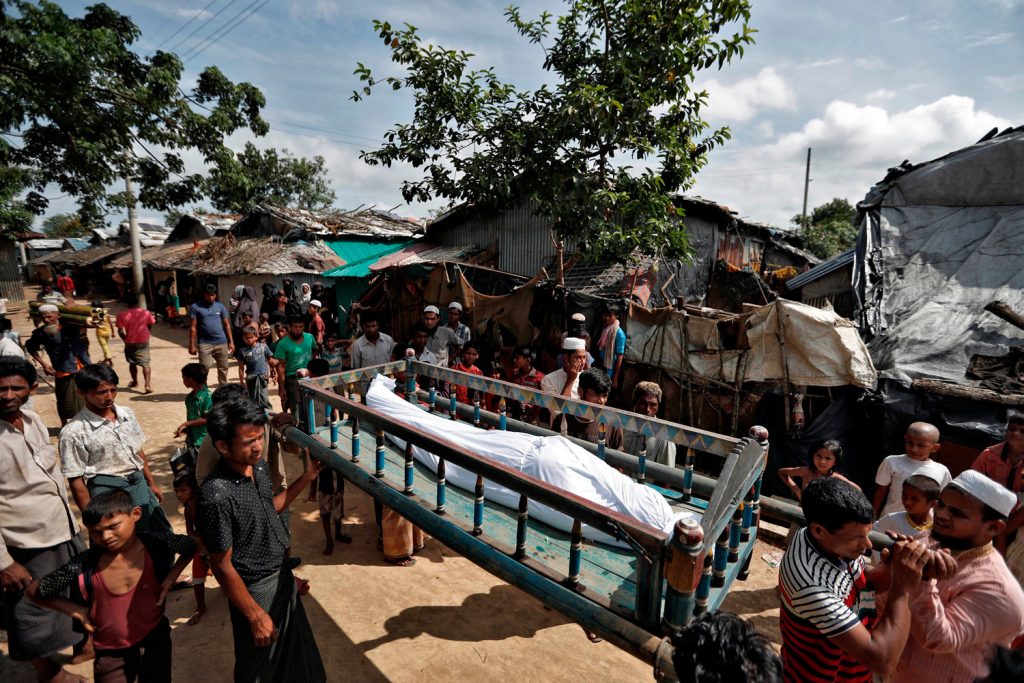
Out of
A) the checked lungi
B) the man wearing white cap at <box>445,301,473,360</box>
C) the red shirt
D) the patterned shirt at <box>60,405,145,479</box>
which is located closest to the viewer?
the checked lungi

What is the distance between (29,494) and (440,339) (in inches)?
199

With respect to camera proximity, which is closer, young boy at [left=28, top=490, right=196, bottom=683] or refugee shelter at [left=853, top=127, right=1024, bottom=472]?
young boy at [left=28, top=490, right=196, bottom=683]

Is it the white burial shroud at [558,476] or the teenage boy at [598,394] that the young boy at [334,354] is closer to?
the white burial shroud at [558,476]

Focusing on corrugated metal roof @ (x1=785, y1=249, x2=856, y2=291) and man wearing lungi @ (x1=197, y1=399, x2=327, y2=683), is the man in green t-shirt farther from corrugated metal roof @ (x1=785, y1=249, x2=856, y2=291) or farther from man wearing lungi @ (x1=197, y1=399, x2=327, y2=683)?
corrugated metal roof @ (x1=785, y1=249, x2=856, y2=291)

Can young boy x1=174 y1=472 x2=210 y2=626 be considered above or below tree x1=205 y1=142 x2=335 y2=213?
below

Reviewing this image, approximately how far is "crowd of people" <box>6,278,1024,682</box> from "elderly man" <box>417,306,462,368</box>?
3020mm

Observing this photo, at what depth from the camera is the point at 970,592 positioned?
184 cm

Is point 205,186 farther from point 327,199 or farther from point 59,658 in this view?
point 327,199

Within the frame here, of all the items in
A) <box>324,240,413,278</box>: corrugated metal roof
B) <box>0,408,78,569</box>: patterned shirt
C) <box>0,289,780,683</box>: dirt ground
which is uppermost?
<box>324,240,413,278</box>: corrugated metal roof

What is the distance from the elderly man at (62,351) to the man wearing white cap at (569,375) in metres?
5.97

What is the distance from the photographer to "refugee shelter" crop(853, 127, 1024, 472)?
5121 millimetres

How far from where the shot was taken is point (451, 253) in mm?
13109

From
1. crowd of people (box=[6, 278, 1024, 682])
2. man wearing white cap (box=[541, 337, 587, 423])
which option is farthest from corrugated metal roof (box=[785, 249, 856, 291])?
man wearing white cap (box=[541, 337, 587, 423])

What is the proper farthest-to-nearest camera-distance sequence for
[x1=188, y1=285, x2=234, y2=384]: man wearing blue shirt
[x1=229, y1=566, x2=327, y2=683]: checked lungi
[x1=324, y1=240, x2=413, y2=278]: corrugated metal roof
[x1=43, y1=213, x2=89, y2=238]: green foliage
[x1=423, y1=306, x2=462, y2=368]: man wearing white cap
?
[x1=43, y1=213, x2=89, y2=238]: green foliage → [x1=324, y1=240, x2=413, y2=278]: corrugated metal roof → [x1=188, y1=285, x2=234, y2=384]: man wearing blue shirt → [x1=423, y1=306, x2=462, y2=368]: man wearing white cap → [x1=229, y1=566, x2=327, y2=683]: checked lungi
